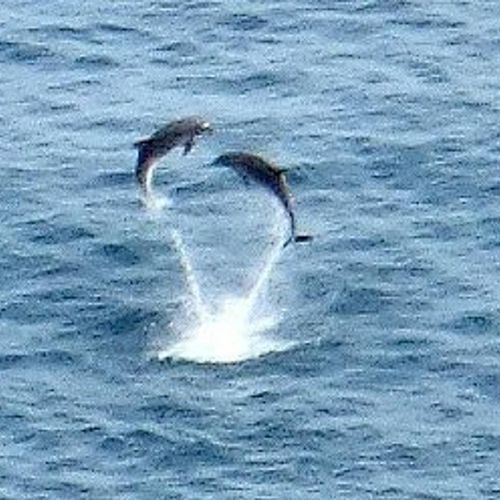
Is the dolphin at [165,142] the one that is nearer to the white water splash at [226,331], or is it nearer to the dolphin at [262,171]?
the dolphin at [262,171]

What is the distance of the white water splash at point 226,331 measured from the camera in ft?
196

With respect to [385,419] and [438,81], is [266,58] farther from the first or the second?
[385,419]

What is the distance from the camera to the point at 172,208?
67.7 m

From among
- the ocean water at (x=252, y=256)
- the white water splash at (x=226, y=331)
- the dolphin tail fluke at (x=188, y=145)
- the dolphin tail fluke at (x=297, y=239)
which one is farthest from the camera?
the white water splash at (x=226, y=331)

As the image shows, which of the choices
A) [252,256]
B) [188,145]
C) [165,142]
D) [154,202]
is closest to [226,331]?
[252,256]

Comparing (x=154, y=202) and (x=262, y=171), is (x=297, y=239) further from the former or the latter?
(x=154, y=202)

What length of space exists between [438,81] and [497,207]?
8635 millimetres

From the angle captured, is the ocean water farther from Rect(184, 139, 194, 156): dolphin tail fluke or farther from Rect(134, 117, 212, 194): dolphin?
Rect(184, 139, 194, 156): dolphin tail fluke

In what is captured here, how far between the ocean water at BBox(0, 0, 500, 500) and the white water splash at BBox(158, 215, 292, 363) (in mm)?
70

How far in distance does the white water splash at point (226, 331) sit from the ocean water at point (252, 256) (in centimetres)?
7

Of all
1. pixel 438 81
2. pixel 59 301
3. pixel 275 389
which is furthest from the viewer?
pixel 438 81

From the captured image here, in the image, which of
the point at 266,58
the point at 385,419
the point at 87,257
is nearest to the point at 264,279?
the point at 87,257

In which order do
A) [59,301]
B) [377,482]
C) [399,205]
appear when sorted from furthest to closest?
[399,205] < [59,301] < [377,482]

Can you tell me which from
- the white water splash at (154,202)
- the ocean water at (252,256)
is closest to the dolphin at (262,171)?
the ocean water at (252,256)
